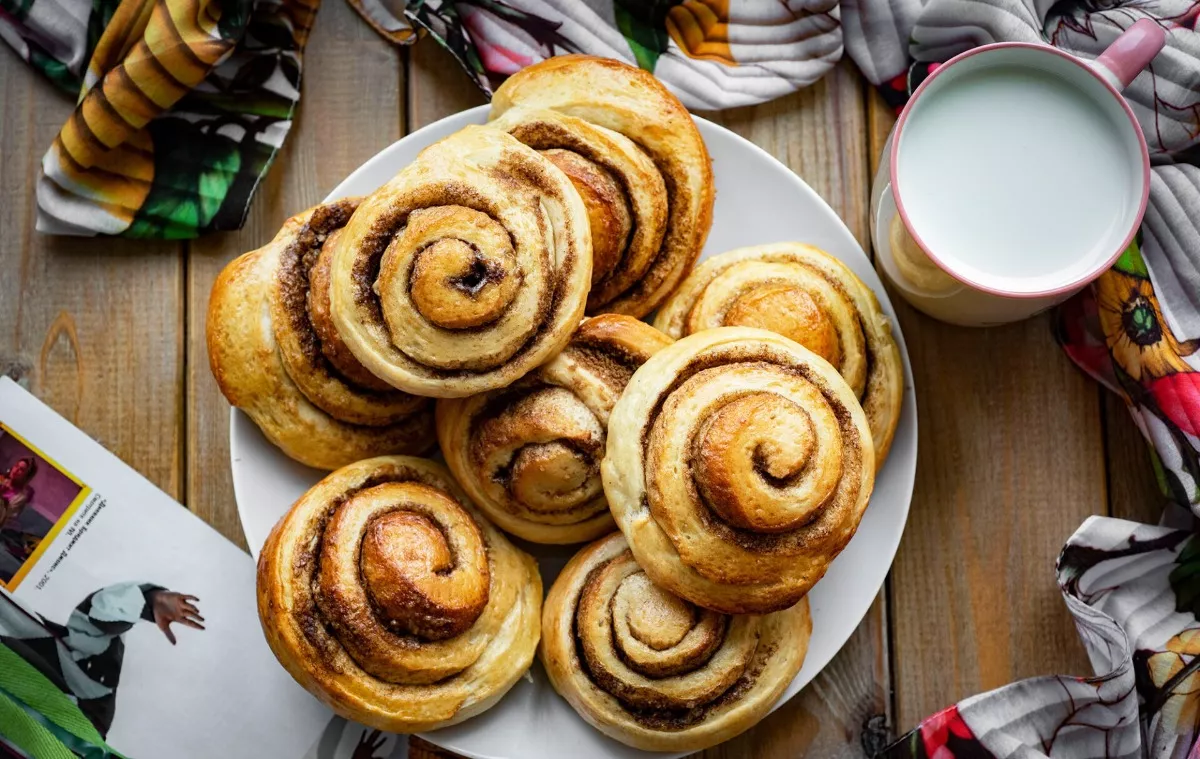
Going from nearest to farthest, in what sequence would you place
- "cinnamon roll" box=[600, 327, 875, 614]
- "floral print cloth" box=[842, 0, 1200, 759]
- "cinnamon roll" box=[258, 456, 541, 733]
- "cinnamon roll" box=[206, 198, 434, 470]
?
"cinnamon roll" box=[600, 327, 875, 614]
"cinnamon roll" box=[258, 456, 541, 733]
"cinnamon roll" box=[206, 198, 434, 470]
"floral print cloth" box=[842, 0, 1200, 759]

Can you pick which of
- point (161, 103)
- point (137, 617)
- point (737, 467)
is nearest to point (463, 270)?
point (737, 467)

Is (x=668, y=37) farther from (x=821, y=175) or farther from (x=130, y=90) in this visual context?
Result: (x=130, y=90)

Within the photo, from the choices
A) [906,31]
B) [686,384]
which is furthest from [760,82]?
[686,384]

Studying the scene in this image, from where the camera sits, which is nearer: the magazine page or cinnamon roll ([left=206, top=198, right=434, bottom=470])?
cinnamon roll ([left=206, top=198, right=434, bottom=470])

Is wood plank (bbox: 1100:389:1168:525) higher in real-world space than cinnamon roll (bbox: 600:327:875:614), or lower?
lower

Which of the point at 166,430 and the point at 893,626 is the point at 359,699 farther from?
the point at 893,626

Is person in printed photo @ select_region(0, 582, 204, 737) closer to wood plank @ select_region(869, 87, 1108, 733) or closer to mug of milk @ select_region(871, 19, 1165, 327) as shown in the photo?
wood plank @ select_region(869, 87, 1108, 733)

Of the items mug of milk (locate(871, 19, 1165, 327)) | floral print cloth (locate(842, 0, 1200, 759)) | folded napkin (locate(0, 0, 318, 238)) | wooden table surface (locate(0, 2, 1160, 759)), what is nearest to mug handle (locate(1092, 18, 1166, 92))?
mug of milk (locate(871, 19, 1165, 327))
